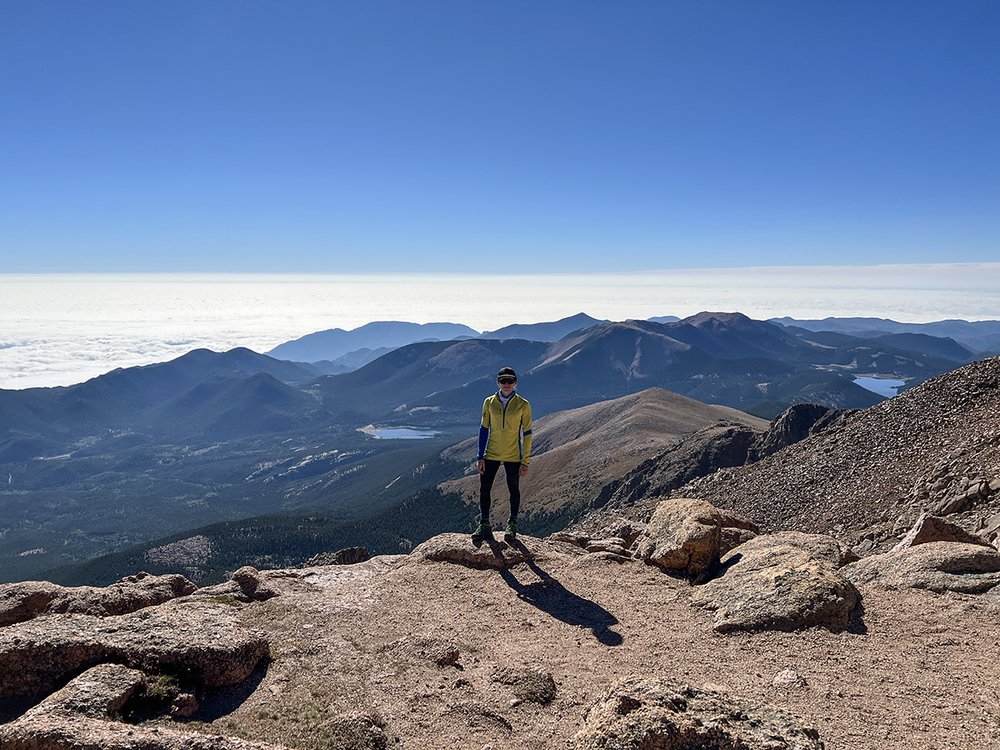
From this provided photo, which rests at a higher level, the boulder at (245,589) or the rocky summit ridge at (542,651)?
the rocky summit ridge at (542,651)

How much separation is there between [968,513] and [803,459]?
25.1 m

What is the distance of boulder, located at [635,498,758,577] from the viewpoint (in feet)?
53.5


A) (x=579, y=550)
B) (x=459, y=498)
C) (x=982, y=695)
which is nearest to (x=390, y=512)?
→ (x=459, y=498)

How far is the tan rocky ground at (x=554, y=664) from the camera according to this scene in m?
8.82

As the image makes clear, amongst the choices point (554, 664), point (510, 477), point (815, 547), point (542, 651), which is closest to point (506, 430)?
point (510, 477)

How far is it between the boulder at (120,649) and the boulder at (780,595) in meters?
9.60

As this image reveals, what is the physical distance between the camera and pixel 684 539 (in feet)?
54.1

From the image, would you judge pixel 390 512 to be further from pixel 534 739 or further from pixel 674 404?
pixel 534 739

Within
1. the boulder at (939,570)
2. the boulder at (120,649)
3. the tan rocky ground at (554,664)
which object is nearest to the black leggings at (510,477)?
the tan rocky ground at (554,664)

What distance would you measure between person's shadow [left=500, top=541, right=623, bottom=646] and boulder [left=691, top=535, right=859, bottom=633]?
226 centimetres

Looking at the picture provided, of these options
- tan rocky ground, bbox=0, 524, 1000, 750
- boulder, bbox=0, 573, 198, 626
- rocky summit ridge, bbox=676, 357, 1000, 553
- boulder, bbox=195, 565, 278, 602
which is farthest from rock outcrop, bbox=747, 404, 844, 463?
boulder, bbox=0, 573, 198, 626

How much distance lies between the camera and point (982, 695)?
896cm

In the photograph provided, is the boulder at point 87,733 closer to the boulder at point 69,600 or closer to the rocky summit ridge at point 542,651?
the rocky summit ridge at point 542,651

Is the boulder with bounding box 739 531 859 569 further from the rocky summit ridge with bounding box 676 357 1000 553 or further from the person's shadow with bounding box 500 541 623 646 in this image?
the rocky summit ridge with bounding box 676 357 1000 553
